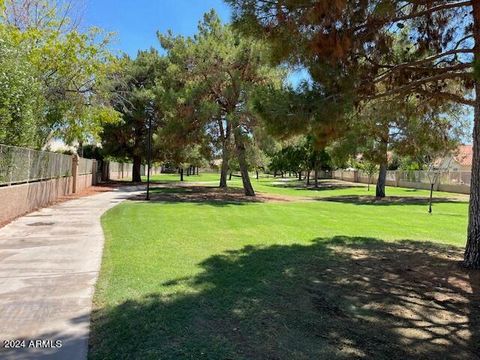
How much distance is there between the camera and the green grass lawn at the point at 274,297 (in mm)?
4363

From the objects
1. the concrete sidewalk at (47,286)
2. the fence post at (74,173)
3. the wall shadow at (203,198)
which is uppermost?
the fence post at (74,173)

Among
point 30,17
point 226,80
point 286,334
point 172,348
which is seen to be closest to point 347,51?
point 286,334

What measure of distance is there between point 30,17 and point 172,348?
21.2 m

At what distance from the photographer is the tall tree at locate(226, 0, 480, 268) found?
6.66m

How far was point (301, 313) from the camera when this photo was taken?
5.32m

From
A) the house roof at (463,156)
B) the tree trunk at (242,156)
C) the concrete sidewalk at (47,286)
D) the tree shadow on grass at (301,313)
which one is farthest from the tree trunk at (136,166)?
the tree shadow on grass at (301,313)

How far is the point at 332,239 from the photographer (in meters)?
10.8

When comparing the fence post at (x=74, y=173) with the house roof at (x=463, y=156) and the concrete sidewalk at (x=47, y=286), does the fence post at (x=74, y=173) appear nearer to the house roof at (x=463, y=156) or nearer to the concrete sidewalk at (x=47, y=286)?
the concrete sidewalk at (x=47, y=286)

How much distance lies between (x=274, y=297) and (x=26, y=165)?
38.3 feet

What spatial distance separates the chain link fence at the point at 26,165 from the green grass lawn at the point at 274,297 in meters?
4.03

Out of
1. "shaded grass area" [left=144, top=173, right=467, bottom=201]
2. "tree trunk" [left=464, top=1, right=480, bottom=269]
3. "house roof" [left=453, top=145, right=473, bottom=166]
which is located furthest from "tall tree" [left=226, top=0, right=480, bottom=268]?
"shaded grass area" [left=144, top=173, right=467, bottom=201]

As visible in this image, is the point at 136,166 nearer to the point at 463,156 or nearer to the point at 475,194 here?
the point at 463,156

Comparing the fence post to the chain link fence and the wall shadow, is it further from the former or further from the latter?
the wall shadow

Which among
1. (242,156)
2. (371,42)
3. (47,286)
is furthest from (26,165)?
(242,156)
